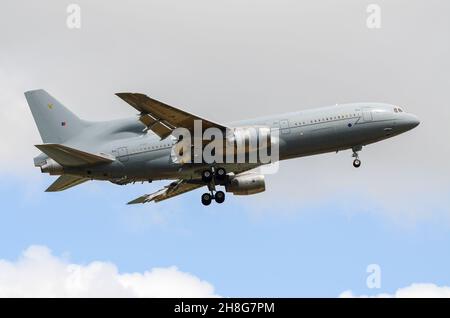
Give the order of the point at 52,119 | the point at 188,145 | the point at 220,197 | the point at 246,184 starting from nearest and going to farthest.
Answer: the point at 188,145, the point at 220,197, the point at 52,119, the point at 246,184

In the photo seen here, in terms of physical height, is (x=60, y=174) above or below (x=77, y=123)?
below

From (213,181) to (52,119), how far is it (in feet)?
39.1

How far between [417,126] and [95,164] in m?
21.6

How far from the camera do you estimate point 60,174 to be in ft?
195

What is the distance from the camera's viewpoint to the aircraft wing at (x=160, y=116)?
53.8m

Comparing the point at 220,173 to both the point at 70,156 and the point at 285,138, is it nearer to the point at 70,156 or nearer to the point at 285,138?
the point at 285,138

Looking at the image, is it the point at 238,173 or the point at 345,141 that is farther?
the point at 238,173

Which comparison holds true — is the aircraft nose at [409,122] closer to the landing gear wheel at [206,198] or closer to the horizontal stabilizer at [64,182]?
the landing gear wheel at [206,198]

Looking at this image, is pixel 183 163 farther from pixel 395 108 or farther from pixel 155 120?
pixel 395 108

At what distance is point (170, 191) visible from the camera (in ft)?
222

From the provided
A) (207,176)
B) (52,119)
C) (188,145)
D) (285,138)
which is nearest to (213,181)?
(207,176)

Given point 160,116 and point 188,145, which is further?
point 188,145
